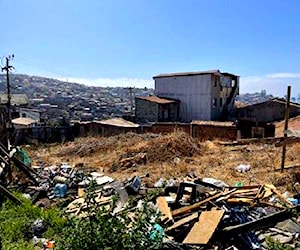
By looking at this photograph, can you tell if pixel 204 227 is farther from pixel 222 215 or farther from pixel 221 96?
pixel 221 96

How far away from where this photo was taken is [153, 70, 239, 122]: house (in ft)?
90.7

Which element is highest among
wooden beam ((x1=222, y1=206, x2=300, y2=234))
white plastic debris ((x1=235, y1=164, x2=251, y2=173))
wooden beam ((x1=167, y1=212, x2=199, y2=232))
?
wooden beam ((x1=222, y1=206, x2=300, y2=234))

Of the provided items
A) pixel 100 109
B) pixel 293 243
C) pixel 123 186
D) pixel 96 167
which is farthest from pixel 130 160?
pixel 100 109

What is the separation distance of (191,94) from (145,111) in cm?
424

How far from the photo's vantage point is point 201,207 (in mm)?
6406

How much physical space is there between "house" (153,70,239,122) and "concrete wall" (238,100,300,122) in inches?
105

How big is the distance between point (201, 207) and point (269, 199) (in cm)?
158

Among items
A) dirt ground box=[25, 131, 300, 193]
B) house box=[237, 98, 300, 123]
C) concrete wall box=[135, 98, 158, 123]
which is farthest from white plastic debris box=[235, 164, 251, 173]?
concrete wall box=[135, 98, 158, 123]

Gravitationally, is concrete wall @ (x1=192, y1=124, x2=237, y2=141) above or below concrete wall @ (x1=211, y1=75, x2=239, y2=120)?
below

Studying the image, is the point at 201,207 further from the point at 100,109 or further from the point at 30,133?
the point at 100,109

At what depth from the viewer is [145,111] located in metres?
27.8

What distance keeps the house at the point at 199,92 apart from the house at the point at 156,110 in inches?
40.9

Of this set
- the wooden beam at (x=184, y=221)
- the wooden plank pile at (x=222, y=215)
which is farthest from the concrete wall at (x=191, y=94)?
the wooden beam at (x=184, y=221)

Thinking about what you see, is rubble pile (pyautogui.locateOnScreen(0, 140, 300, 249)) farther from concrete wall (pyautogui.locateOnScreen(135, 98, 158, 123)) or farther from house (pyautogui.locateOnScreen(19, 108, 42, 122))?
house (pyautogui.locateOnScreen(19, 108, 42, 122))
